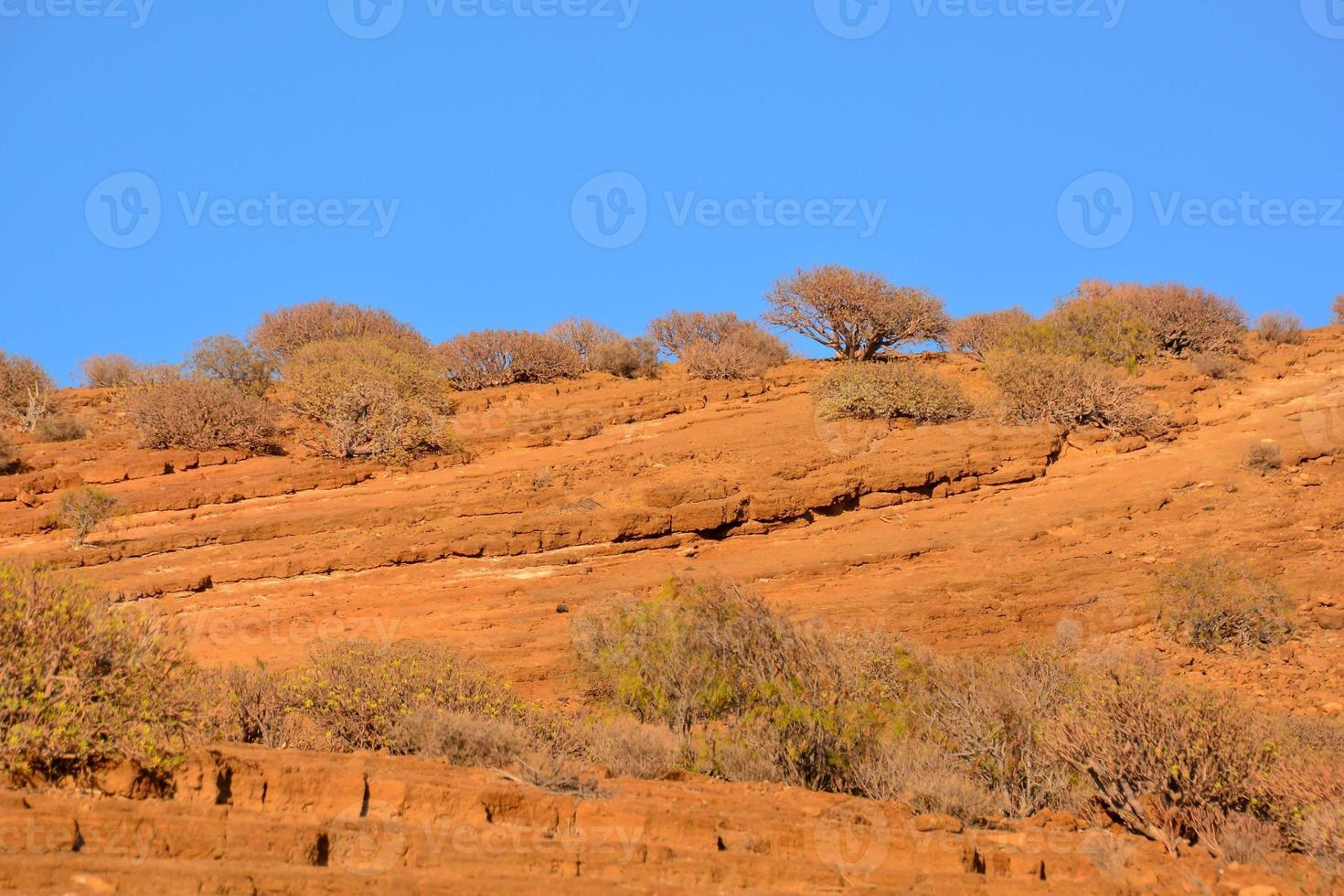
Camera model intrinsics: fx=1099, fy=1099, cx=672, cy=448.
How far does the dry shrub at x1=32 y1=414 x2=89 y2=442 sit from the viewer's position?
2252 cm

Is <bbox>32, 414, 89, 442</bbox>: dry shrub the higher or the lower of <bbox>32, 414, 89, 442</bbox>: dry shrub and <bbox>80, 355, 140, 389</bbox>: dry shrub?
the lower

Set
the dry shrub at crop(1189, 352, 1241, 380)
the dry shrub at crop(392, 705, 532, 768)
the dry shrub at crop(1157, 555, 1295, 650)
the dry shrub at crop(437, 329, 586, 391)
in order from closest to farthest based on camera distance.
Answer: the dry shrub at crop(392, 705, 532, 768) → the dry shrub at crop(1157, 555, 1295, 650) → the dry shrub at crop(1189, 352, 1241, 380) → the dry shrub at crop(437, 329, 586, 391)

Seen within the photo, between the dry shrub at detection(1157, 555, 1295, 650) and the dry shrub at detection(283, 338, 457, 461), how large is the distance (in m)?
12.7

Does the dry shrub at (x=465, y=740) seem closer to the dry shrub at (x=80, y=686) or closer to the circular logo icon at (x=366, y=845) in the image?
the dry shrub at (x=80, y=686)

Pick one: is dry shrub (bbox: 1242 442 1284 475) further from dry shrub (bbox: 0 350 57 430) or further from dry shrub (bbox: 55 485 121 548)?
dry shrub (bbox: 0 350 57 430)

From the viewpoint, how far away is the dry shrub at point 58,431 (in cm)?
2252

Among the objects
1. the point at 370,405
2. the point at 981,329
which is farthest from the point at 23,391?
the point at 981,329

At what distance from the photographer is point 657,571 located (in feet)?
47.2

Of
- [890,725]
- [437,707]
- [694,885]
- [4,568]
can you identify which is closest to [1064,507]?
[890,725]

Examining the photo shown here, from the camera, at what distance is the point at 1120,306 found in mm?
24484

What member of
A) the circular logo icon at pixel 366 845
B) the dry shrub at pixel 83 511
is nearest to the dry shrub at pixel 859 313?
the dry shrub at pixel 83 511

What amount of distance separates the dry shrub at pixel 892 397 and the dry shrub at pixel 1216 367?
5.61 metres

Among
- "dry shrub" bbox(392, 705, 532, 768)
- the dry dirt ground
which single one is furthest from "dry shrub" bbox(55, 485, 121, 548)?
Result: "dry shrub" bbox(392, 705, 532, 768)

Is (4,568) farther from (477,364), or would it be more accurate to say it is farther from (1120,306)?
(1120,306)
